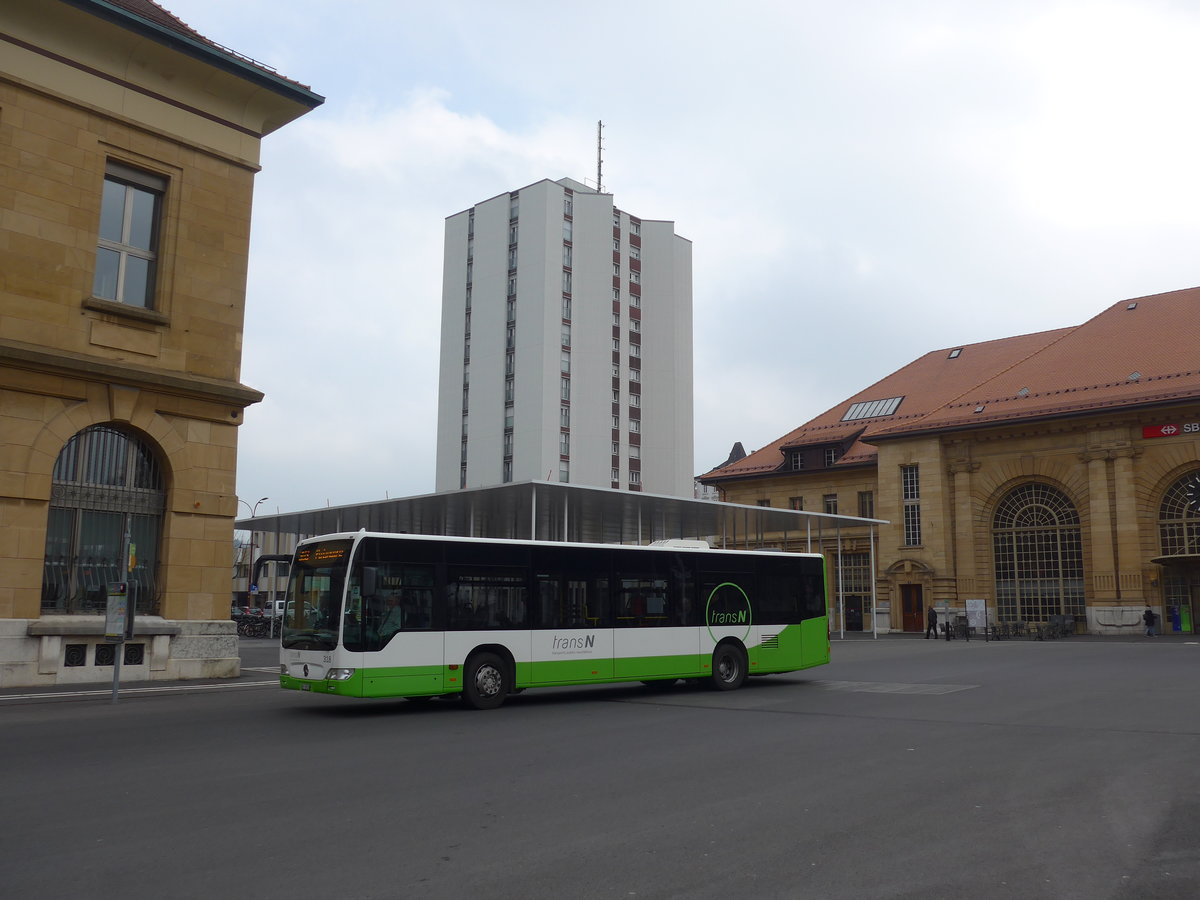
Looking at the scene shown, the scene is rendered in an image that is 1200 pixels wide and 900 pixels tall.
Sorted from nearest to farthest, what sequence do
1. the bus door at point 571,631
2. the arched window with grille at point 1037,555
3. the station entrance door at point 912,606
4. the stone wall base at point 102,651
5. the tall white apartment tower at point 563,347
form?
the bus door at point 571,631, the stone wall base at point 102,651, the arched window with grille at point 1037,555, the station entrance door at point 912,606, the tall white apartment tower at point 563,347

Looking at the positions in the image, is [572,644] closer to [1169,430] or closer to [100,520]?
[100,520]

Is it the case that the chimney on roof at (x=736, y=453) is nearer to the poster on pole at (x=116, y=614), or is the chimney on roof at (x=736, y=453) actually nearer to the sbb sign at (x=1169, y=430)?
the sbb sign at (x=1169, y=430)

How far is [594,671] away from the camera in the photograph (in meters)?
17.2

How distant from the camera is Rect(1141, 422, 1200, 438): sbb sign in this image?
1734 inches

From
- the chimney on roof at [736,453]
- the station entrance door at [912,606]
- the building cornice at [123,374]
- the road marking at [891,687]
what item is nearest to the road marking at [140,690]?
the building cornice at [123,374]

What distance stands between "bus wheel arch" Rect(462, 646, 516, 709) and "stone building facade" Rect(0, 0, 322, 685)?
6356mm

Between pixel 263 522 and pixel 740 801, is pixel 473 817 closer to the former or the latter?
pixel 740 801

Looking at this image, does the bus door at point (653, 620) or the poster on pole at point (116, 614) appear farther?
the bus door at point (653, 620)

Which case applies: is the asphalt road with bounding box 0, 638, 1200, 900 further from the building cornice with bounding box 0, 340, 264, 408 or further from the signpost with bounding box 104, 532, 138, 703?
the building cornice with bounding box 0, 340, 264, 408

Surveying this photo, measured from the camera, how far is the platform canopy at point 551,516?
31250 mm

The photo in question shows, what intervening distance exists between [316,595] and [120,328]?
28.6ft

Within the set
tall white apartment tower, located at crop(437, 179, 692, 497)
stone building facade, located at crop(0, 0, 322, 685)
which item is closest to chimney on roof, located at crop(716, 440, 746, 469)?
tall white apartment tower, located at crop(437, 179, 692, 497)

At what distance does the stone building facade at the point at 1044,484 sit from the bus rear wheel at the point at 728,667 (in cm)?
2646

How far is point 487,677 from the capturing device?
1595 centimetres
